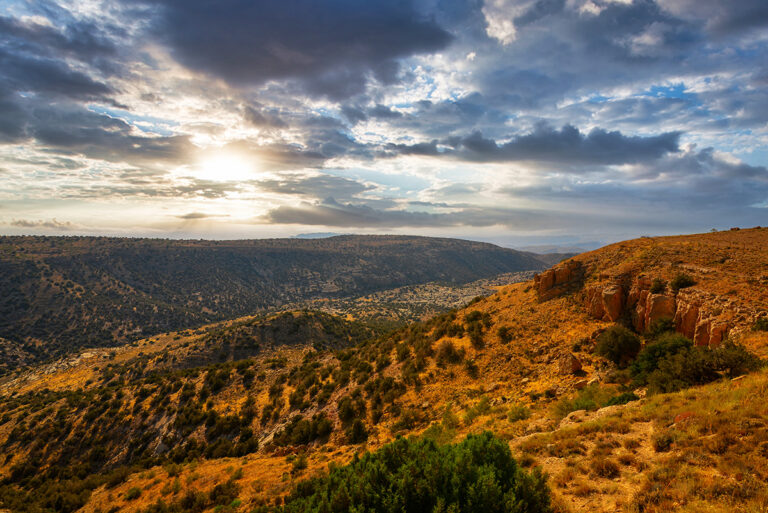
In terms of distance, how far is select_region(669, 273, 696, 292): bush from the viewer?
58.5 ft

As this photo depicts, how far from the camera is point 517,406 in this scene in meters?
15.2

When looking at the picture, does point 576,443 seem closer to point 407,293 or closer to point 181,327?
point 181,327

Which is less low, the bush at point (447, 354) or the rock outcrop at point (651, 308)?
the rock outcrop at point (651, 308)

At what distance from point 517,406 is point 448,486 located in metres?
9.98

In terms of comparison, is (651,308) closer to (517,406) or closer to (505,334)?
(505,334)

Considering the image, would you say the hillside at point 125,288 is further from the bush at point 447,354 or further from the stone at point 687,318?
the stone at point 687,318

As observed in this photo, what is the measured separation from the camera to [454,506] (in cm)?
621

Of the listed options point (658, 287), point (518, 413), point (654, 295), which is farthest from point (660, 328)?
point (518, 413)

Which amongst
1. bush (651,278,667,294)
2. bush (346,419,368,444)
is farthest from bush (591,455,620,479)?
bush (651,278,667,294)

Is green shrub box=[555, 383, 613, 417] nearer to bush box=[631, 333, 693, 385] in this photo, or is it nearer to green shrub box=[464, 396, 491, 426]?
bush box=[631, 333, 693, 385]

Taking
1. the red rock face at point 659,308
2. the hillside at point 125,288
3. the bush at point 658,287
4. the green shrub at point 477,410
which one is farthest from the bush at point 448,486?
the hillside at point 125,288

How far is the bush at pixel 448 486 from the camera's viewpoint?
21.3 ft

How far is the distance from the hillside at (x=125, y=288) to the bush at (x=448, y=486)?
4547 inches

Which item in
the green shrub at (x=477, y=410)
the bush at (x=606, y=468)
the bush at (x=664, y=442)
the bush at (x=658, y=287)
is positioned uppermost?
the bush at (x=658, y=287)
